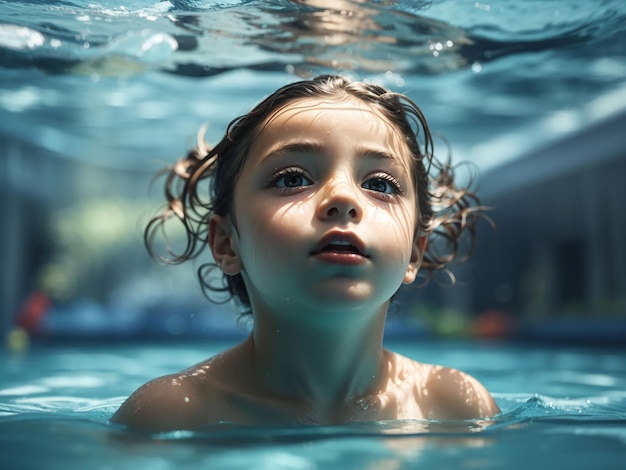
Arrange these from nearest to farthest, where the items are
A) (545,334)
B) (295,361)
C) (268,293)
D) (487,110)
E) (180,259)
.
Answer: (268,293), (295,361), (180,259), (487,110), (545,334)

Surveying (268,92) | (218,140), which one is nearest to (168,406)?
(268,92)

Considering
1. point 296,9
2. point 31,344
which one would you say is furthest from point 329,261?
point 31,344

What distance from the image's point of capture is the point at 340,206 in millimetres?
1954

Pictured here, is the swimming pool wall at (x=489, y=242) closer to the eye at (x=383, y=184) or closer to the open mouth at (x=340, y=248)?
the eye at (x=383, y=184)

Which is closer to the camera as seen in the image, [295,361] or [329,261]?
[329,261]

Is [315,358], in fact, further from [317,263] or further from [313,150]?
[313,150]

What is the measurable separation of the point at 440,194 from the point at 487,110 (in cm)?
543

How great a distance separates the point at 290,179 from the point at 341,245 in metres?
0.29

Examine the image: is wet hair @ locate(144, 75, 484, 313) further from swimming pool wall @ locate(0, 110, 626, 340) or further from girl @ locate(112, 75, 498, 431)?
swimming pool wall @ locate(0, 110, 626, 340)

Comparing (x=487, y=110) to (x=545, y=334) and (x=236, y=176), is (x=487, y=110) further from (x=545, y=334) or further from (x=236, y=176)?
(x=236, y=176)

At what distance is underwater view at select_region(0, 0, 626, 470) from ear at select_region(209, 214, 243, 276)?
1.77 feet

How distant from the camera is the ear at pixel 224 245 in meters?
2.38

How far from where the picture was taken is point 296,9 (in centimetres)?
307

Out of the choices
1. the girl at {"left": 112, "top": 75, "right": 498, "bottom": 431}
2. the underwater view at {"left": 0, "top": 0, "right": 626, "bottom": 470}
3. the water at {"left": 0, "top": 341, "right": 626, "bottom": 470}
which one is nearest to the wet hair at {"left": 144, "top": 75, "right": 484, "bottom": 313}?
the girl at {"left": 112, "top": 75, "right": 498, "bottom": 431}
